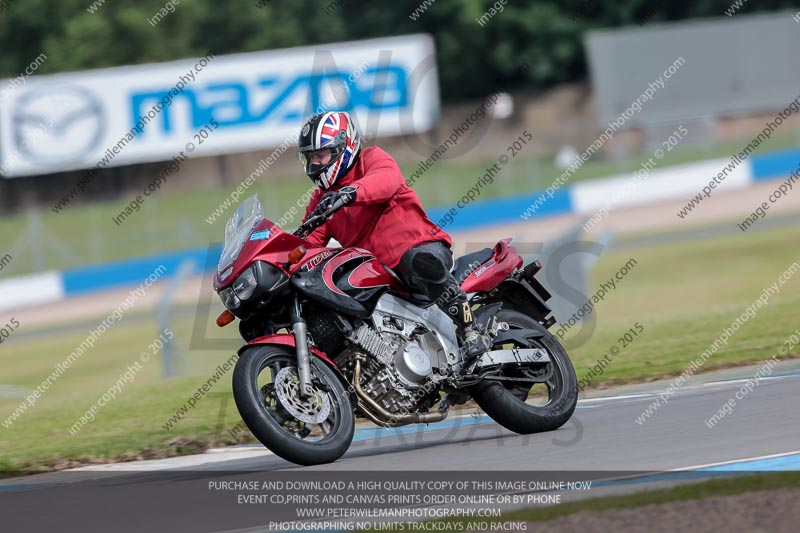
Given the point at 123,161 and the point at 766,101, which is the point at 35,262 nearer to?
the point at 123,161

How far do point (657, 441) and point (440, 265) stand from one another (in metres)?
1.63

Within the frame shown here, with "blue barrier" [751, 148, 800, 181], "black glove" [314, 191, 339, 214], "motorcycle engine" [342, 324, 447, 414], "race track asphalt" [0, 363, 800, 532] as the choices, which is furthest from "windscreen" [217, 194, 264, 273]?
"blue barrier" [751, 148, 800, 181]

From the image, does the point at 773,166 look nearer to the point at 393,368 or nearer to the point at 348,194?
the point at 393,368

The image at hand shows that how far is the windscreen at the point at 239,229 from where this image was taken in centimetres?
689

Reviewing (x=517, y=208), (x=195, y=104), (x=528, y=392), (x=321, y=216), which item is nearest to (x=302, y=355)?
(x=321, y=216)

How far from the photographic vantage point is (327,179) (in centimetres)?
729

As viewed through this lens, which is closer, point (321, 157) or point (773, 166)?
point (321, 157)

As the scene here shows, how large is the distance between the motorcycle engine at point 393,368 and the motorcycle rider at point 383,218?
0.34 metres

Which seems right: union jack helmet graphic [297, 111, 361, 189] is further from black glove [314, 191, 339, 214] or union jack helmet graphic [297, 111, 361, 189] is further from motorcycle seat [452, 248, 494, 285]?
motorcycle seat [452, 248, 494, 285]

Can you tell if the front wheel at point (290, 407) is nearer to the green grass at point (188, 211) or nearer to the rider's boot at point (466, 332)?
the rider's boot at point (466, 332)

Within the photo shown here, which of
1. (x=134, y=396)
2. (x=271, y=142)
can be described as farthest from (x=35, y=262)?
(x=134, y=396)

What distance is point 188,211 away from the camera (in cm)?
3303

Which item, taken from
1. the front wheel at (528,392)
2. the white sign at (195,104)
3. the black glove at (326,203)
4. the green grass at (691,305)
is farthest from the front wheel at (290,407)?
the white sign at (195,104)

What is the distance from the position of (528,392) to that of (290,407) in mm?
1854
